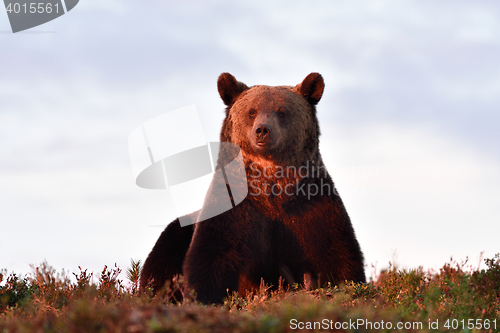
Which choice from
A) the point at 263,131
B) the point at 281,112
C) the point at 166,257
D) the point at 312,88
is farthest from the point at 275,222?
the point at 312,88

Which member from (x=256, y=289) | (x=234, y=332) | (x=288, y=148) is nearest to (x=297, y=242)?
(x=256, y=289)

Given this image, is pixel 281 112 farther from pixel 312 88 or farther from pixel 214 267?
pixel 214 267

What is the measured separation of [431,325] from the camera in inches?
150

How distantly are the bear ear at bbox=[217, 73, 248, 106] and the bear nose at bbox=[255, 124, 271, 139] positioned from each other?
4.02 ft

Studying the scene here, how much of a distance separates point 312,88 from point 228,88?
1243 millimetres

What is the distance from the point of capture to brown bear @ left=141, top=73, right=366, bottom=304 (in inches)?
227

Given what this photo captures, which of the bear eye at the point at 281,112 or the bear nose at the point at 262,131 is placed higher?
the bear eye at the point at 281,112

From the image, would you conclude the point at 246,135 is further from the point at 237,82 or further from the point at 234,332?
the point at 234,332

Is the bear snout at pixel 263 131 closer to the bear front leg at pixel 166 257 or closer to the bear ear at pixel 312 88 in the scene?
the bear ear at pixel 312 88

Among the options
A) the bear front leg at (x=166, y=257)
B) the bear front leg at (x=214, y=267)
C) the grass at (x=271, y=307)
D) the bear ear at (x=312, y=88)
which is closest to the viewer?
the grass at (x=271, y=307)

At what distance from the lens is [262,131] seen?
5.68 meters

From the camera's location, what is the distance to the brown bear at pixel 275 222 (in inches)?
227

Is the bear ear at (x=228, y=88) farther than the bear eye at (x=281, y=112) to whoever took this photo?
Yes

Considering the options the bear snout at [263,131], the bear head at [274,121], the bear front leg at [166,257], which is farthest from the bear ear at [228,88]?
the bear front leg at [166,257]
